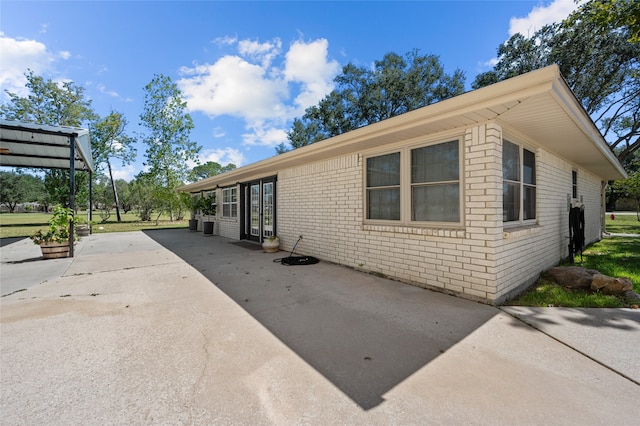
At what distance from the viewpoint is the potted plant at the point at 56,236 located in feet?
22.6

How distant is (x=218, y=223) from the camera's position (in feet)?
41.5

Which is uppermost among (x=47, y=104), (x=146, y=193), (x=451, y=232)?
(x=47, y=104)

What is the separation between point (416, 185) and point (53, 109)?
27900 mm

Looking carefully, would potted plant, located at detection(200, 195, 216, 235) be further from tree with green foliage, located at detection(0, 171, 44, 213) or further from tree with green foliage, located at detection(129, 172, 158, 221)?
tree with green foliage, located at detection(0, 171, 44, 213)

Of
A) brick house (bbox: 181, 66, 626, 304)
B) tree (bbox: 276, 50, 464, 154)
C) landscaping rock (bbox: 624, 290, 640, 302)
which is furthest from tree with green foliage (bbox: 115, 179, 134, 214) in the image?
landscaping rock (bbox: 624, 290, 640, 302)

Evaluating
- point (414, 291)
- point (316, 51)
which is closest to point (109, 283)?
point (414, 291)

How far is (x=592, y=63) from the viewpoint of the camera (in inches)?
531

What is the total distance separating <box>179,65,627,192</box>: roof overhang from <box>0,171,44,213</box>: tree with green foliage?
67.0m

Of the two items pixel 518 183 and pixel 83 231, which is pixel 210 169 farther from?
pixel 518 183

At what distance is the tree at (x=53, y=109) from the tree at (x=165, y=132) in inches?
179

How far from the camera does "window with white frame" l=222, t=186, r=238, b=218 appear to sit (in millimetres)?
11016

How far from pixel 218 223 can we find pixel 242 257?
6.39m

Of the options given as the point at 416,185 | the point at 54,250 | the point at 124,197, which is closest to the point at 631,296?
the point at 416,185

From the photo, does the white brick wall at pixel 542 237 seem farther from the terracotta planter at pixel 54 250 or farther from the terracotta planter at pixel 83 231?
the terracotta planter at pixel 83 231
